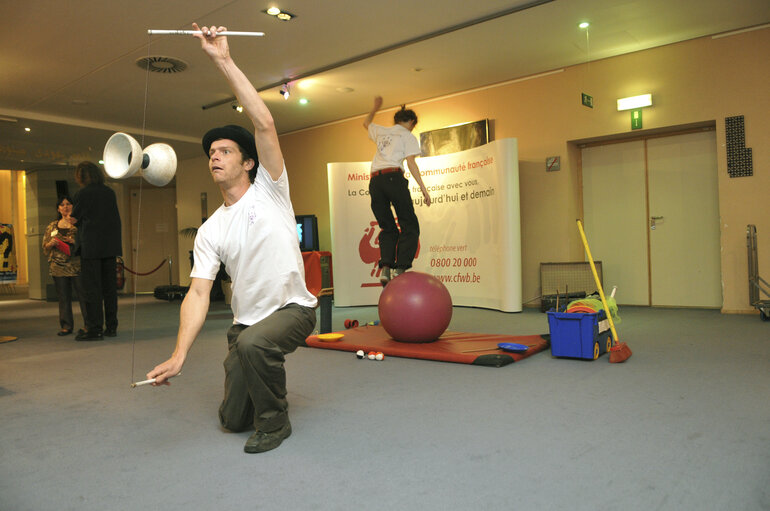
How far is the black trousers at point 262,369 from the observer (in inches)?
85.6

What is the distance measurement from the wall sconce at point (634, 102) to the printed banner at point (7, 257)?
1475 cm

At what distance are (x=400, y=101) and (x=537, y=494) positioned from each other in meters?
7.55

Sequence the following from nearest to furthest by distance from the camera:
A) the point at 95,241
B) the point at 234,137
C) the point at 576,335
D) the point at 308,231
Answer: the point at 234,137, the point at 576,335, the point at 95,241, the point at 308,231

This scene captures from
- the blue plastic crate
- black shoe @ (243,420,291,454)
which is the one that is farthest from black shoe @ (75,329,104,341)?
the blue plastic crate

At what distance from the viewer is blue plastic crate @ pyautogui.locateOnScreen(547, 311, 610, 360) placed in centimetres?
361

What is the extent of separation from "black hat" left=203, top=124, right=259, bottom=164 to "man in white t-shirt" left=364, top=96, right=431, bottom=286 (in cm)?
255

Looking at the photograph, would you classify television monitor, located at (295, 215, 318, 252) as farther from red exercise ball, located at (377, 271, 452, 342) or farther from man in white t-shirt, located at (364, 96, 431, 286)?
red exercise ball, located at (377, 271, 452, 342)

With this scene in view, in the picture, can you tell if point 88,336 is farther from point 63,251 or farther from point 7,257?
point 7,257

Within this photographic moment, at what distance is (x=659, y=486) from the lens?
169 cm

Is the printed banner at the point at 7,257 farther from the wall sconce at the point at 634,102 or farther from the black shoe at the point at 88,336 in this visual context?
the wall sconce at the point at 634,102

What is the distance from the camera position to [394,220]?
4961 mm

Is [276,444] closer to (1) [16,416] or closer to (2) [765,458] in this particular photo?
(1) [16,416]

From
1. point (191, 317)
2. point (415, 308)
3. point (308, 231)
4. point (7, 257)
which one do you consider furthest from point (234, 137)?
point (7, 257)

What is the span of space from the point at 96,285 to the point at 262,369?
12.9 ft
